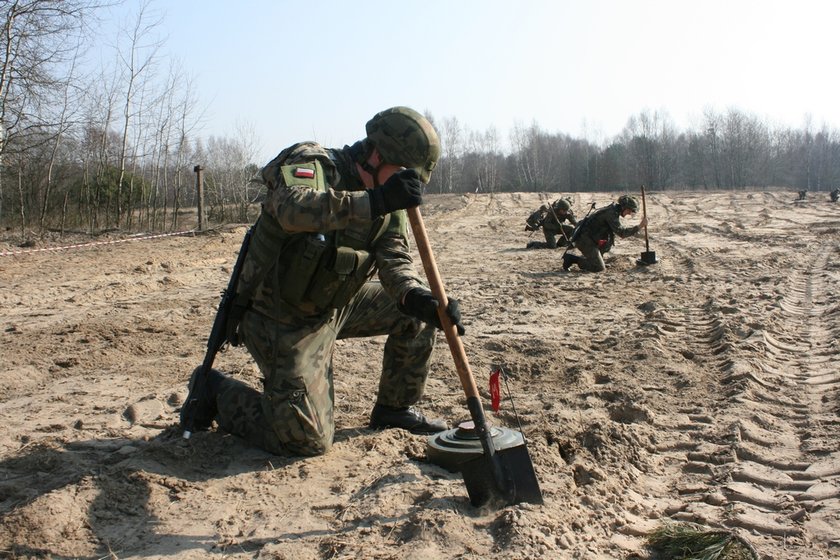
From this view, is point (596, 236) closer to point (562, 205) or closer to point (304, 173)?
point (562, 205)

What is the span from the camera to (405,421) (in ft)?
13.7

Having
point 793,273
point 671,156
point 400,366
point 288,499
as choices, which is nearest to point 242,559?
point 288,499

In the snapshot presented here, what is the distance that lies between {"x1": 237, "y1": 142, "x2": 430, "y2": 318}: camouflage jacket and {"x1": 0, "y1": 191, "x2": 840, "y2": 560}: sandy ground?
2.68 feet

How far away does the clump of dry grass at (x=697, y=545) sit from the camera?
266 centimetres

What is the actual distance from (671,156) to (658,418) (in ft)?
244

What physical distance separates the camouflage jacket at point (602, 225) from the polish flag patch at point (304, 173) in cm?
833

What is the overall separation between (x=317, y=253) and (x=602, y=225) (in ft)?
27.7

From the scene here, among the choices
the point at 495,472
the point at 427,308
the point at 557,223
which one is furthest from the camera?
the point at 557,223

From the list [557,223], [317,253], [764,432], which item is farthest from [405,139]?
[557,223]

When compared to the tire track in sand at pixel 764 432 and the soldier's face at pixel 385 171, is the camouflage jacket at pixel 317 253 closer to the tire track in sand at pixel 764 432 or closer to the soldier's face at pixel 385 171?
the soldier's face at pixel 385 171

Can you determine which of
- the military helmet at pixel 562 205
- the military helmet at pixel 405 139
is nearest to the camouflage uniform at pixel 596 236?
the military helmet at pixel 562 205

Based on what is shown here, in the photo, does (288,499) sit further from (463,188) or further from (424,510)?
(463,188)

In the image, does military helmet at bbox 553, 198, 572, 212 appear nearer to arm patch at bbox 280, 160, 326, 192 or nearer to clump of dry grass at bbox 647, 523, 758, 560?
arm patch at bbox 280, 160, 326, 192

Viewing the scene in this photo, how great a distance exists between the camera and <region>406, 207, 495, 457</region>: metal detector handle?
3166mm
